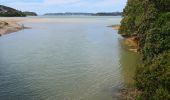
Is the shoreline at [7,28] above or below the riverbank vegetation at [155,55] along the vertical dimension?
below

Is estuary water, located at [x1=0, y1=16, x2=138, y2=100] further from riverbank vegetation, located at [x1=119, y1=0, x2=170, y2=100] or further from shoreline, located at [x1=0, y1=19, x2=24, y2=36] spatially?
shoreline, located at [x1=0, y1=19, x2=24, y2=36]

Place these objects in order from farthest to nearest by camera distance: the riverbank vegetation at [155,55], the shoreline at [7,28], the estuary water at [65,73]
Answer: the shoreline at [7,28] < the estuary water at [65,73] < the riverbank vegetation at [155,55]

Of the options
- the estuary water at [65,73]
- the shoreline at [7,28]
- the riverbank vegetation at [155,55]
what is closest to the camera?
the riverbank vegetation at [155,55]

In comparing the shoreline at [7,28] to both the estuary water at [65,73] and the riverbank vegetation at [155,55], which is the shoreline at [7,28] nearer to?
the estuary water at [65,73]

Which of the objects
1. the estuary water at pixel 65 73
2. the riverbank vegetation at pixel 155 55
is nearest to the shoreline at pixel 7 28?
the estuary water at pixel 65 73

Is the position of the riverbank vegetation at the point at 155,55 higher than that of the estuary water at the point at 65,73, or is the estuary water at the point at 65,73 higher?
the riverbank vegetation at the point at 155,55

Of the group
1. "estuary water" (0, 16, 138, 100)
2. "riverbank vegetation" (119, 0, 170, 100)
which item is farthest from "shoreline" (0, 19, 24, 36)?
"riverbank vegetation" (119, 0, 170, 100)

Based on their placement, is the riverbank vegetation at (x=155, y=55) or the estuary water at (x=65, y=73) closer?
the riverbank vegetation at (x=155, y=55)

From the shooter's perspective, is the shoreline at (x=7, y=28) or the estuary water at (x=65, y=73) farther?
the shoreline at (x=7, y=28)

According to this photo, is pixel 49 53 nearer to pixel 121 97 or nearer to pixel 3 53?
pixel 3 53

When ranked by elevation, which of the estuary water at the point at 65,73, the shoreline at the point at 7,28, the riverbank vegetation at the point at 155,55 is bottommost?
the shoreline at the point at 7,28

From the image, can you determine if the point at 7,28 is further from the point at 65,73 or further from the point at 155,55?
the point at 155,55

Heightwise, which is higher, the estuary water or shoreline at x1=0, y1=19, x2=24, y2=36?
the estuary water

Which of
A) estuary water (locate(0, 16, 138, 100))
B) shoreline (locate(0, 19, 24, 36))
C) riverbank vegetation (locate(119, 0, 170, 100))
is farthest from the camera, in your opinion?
shoreline (locate(0, 19, 24, 36))
